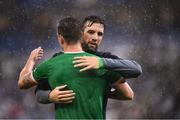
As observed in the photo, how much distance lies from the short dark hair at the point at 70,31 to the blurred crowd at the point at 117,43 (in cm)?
76

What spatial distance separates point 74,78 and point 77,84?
2cm

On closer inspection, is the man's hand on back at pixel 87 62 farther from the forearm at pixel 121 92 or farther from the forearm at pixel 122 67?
the forearm at pixel 121 92

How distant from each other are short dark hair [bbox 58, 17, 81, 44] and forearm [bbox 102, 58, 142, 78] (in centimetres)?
12

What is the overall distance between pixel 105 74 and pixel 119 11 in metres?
0.95

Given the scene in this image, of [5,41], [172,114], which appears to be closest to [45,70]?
[5,41]

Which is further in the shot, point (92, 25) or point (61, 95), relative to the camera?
point (92, 25)

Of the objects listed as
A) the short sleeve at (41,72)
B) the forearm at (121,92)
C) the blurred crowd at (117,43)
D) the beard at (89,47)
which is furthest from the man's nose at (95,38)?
the blurred crowd at (117,43)

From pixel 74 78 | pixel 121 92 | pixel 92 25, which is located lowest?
pixel 121 92

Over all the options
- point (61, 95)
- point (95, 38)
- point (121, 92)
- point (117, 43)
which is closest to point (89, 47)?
point (95, 38)

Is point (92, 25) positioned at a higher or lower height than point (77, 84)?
higher

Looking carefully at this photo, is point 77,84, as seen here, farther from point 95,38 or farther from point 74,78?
point 95,38

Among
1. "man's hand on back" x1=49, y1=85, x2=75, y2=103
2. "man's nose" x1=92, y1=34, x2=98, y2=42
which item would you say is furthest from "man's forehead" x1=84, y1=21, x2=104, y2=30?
"man's hand on back" x1=49, y1=85, x2=75, y2=103

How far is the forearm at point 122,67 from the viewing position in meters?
1.39

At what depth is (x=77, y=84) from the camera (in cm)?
138
